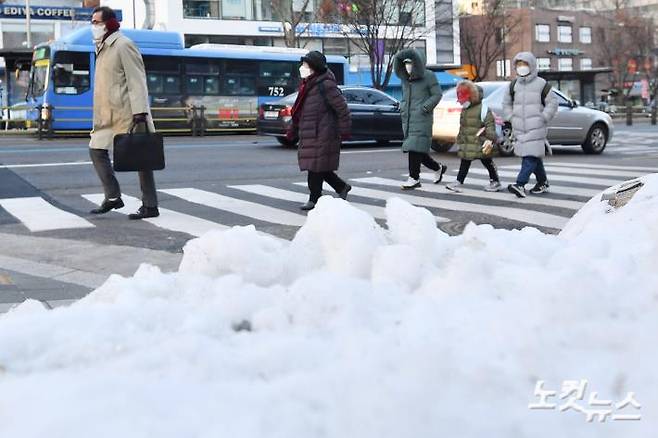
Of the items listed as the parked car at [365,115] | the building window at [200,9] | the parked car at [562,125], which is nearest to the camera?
the parked car at [562,125]

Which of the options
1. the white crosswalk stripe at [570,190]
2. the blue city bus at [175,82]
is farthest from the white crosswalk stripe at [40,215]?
the blue city bus at [175,82]

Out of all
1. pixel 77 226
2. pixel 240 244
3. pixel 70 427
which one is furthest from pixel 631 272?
pixel 77 226

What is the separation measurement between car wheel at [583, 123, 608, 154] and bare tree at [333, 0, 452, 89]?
21.6m

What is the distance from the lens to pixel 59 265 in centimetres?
650

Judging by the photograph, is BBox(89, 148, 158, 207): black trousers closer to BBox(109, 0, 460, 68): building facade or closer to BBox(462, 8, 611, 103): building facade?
BBox(109, 0, 460, 68): building facade

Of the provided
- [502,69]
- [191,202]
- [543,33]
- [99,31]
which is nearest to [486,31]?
[502,69]

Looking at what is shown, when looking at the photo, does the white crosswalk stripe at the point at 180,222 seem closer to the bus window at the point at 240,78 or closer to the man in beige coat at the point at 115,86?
the man in beige coat at the point at 115,86

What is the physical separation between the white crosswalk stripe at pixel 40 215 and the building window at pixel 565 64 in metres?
84.0

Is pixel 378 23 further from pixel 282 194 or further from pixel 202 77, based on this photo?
pixel 282 194

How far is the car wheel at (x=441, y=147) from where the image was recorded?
1822 centimetres

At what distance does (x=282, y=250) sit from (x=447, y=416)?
1.03m

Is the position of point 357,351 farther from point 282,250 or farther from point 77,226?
point 77,226

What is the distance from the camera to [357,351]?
2174mm

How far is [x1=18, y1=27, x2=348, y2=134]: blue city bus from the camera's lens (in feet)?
84.6
